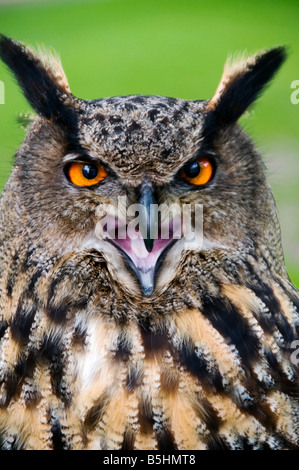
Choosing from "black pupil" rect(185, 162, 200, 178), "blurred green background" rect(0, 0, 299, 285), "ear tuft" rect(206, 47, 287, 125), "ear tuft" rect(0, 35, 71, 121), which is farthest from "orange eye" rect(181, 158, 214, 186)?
"blurred green background" rect(0, 0, 299, 285)

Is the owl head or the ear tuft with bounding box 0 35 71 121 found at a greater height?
the ear tuft with bounding box 0 35 71 121

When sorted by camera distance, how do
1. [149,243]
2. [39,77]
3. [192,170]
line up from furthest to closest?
1. [39,77]
2. [192,170]
3. [149,243]

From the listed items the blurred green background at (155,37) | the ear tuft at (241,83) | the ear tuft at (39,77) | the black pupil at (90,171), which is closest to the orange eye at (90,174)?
the black pupil at (90,171)

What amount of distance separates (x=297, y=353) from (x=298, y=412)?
123mm

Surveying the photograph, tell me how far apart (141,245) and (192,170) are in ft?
0.63

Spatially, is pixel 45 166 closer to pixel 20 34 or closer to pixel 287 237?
pixel 287 237

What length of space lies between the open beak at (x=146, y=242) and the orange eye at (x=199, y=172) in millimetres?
100

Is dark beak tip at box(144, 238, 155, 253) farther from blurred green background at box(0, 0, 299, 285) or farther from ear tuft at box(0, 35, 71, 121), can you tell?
blurred green background at box(0, 0, 299, 285)

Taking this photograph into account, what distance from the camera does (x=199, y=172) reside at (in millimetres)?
1442

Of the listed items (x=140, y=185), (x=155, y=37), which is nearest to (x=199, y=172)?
(x=140, y=185)

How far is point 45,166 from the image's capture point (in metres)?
1.47

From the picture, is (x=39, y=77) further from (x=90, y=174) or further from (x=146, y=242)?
(x=146, y=242)

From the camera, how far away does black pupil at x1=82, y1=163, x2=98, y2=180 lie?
55.4 inches
